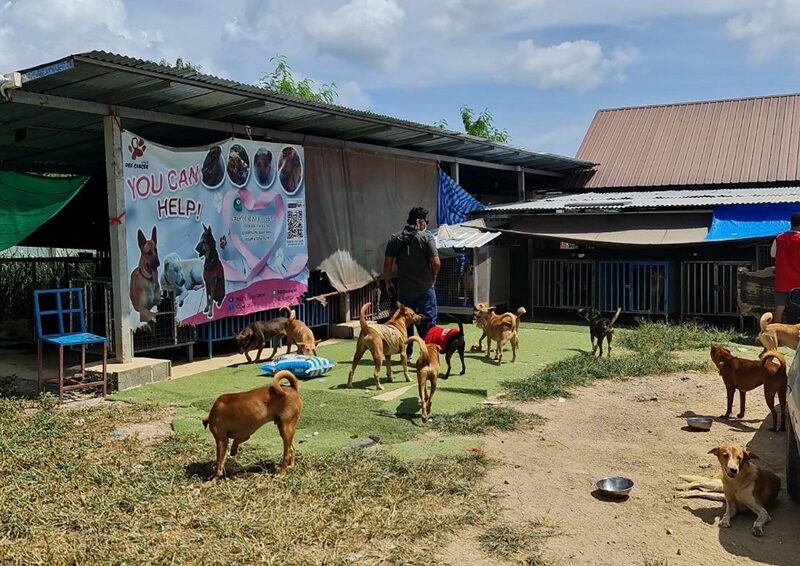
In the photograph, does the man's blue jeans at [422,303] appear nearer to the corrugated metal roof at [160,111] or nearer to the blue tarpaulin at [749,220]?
the corrugated metal roof at [160,111]

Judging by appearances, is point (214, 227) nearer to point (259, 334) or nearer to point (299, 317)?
point (259, 334)

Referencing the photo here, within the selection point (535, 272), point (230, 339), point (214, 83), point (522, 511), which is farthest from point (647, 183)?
point (522, 511)

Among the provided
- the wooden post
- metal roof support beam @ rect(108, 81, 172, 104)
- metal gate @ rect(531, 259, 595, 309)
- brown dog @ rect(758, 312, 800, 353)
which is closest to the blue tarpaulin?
metal gate @ rect(531, 259, 595, 309)

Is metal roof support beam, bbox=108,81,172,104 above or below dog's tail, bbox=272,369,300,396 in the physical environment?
above

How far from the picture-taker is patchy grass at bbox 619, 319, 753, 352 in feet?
37.2

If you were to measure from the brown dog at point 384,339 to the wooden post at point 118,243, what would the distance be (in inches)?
107

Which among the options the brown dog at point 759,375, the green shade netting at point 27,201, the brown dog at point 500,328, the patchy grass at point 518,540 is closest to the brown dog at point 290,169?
the green shade netting at point 27,201

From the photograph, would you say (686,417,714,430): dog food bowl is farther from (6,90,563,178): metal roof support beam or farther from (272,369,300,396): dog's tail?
(6,90,563,178): metal roof support beam

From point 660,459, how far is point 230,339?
24.2ft

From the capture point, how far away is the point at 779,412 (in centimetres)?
689

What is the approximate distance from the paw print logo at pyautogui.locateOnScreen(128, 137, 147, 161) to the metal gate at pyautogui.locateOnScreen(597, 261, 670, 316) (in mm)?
9228

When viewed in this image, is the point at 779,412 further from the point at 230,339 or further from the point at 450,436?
the point at 230,339

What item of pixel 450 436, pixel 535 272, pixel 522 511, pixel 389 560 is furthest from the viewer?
pixel 535 272

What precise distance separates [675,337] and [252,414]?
873 centimetres
